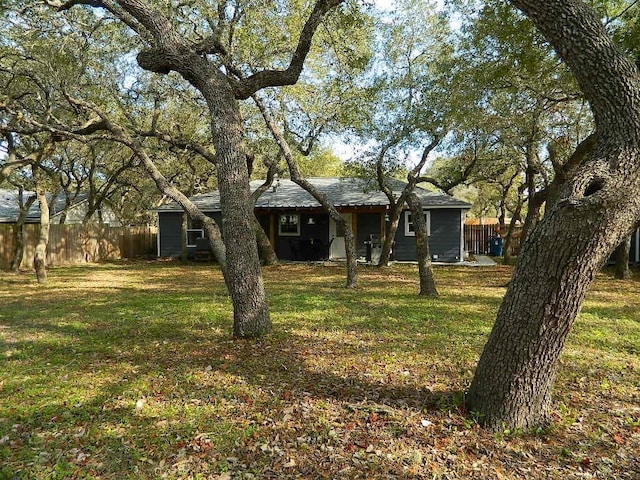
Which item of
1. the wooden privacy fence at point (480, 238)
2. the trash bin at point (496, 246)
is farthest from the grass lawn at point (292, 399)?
the wooden privacy fence at point (480, 238)

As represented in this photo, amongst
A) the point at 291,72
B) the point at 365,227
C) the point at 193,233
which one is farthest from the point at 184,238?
the point at 291,72

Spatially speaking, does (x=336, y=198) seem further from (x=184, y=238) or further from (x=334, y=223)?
(x=184, y=238)

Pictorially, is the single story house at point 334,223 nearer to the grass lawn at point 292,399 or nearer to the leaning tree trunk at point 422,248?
the leaning tree trunk at point 422,248

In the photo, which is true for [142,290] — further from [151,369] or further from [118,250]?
[118,250]

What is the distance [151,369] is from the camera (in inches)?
170

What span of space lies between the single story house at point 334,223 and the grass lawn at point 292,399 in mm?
Answer: 9668

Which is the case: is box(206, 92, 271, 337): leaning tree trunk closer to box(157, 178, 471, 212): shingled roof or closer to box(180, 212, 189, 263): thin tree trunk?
box(157, 178, 471, 212): shingled roof

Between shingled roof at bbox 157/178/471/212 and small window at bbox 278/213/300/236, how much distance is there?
0.83 metres

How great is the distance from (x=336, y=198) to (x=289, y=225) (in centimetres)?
249

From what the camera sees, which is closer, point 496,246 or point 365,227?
point 365,227

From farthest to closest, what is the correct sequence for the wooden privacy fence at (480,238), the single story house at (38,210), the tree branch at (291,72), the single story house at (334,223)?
the wooden privacy fence at (480,238)
the single story house at (38,210)
the single story house at (334,223)
the tree branch at (291,72)

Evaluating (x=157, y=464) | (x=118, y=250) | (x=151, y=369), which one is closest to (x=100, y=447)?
(x=157, y=464)

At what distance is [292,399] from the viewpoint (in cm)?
356

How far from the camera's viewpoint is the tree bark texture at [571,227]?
2.47m
